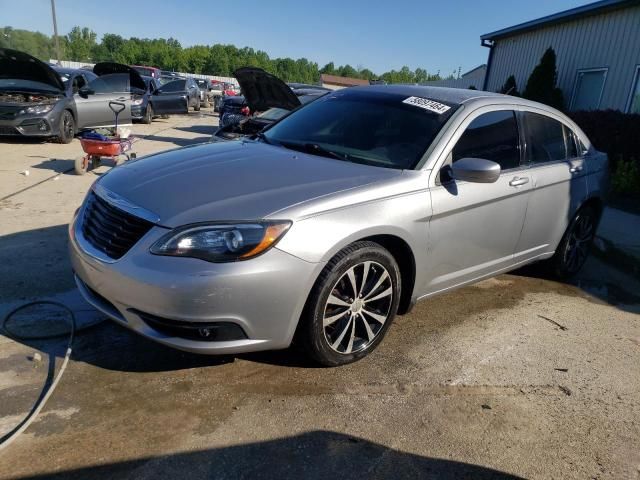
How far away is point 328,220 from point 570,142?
119 inches

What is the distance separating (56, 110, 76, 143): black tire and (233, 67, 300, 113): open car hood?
370 cm

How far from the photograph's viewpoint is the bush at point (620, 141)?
9180 millimetres

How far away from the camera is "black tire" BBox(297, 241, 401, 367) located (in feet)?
9.28

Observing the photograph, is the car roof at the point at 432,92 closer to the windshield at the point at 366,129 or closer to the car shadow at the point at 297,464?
the windshield at the point at 366,129

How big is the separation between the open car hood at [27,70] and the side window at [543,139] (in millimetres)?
9596

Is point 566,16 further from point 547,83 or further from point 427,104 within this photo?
point 427,104

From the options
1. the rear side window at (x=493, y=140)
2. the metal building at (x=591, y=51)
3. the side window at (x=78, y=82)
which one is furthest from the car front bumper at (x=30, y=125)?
the metal building at (x=591, y=51)

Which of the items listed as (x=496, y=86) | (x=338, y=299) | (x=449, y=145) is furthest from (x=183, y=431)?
(x=496, y=86)

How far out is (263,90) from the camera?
9.59 metres

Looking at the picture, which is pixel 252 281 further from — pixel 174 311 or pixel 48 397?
pixel 48 397

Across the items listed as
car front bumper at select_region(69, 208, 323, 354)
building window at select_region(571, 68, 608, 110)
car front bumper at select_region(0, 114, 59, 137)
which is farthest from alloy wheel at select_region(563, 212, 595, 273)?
car front bumper at select_region(0, 114, 59, 137)

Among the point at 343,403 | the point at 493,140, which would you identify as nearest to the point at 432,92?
the point at 493,140

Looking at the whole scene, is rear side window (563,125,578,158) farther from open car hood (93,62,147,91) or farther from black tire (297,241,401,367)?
open car hood (93,62,147,91)

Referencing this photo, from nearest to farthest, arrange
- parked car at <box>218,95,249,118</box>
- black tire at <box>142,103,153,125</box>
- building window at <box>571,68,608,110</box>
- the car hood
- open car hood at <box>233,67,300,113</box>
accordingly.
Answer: the car hood
open car hood at <box>233,67,300,113</box>
building window at <box>571,68,608,110</box>
parked car at <box>218,95,249,118</box>
black tire at <box>142,103,153,125</box>
